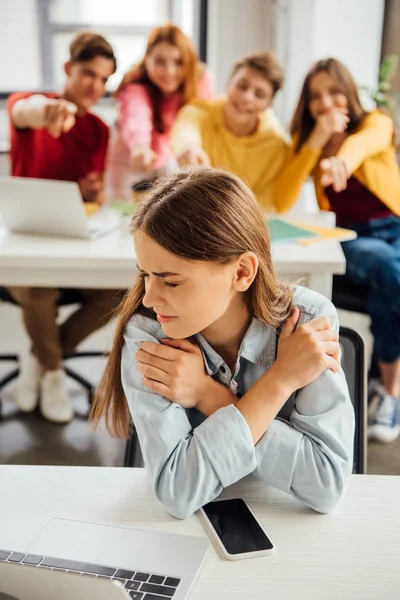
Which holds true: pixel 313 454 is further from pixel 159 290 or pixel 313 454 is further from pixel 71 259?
pixel 71 259

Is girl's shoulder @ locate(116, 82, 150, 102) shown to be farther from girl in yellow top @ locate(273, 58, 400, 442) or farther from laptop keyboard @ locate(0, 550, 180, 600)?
laptop keyboard @ locate(0, 550, 180, 600)

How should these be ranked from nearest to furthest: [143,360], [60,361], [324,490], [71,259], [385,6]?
[324,490] → [143,360] → [71,259] → [60,361] → [385,6]

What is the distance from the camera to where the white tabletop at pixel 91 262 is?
1.80m

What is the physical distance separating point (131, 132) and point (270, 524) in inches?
74.4

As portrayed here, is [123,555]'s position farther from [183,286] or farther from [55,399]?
[55,399]

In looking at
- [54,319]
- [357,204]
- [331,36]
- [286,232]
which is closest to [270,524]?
[286,232]

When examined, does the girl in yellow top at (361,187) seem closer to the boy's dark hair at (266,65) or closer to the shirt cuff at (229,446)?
the boy's dark hair at (266,65)

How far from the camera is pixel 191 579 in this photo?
27.8 inches

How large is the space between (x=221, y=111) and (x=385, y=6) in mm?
1417

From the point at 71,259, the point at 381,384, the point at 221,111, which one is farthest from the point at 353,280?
the point at 71,259

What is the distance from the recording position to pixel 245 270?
945 millimetres

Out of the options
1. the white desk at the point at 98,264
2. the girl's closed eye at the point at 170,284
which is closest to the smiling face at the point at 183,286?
the girl's closed eye at the point at 170,284

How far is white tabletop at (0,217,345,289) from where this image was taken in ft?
5.90

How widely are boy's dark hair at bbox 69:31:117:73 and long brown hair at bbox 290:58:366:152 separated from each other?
67 cm
